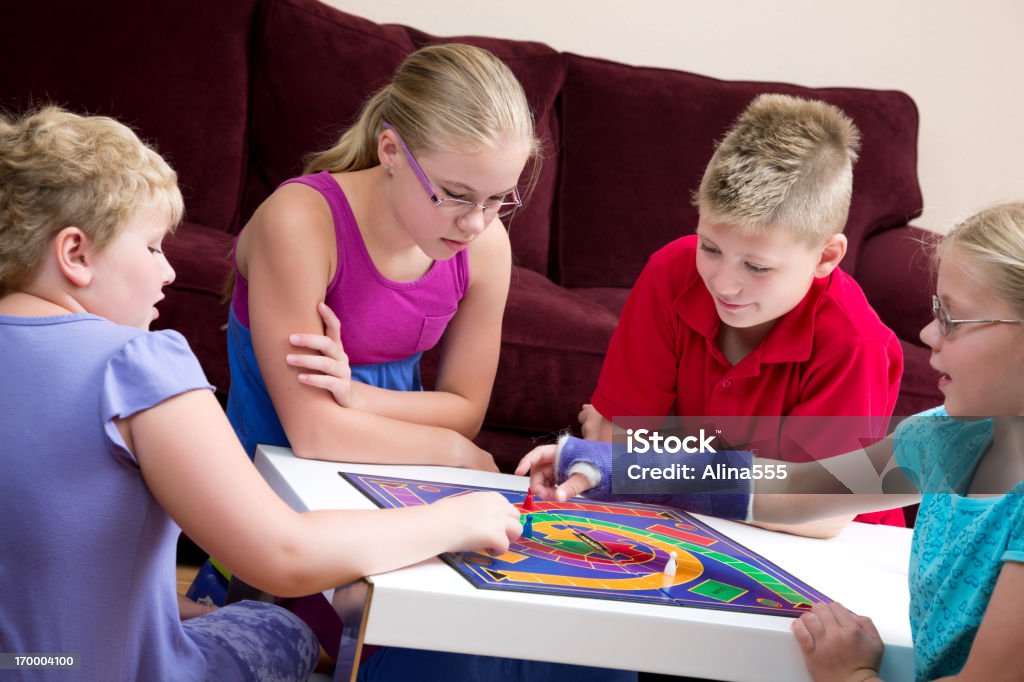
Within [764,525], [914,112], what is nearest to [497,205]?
[764,525]

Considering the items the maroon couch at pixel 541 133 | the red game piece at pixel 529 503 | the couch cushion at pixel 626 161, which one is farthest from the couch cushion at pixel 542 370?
the red game piece at pixel 529 503

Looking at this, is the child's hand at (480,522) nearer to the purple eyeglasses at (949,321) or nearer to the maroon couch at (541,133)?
the purple eyeglasses at (949,321)

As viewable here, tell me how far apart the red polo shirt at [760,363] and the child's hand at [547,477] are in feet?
1.29

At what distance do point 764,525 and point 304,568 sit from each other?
651 millimetres

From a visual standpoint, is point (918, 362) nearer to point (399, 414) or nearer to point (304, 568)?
point (399, 414)

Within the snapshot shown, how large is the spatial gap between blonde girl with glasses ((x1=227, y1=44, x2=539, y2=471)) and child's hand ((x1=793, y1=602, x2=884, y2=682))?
0.62m

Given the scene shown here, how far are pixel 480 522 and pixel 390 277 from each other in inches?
27.0

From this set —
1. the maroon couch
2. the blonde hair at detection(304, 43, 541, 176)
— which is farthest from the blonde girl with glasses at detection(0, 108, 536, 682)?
the maroon couch

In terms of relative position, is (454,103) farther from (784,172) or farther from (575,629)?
(575,629)

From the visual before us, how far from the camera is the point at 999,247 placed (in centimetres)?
112

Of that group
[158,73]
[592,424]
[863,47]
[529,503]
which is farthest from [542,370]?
[863,47]

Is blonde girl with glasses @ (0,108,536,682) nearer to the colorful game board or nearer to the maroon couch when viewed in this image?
the colorful game board

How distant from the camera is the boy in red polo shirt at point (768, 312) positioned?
1.57m

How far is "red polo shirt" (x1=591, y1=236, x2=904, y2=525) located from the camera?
157 cm
